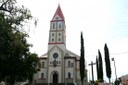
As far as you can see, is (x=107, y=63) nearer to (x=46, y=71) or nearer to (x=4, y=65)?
(x=46, y=71)

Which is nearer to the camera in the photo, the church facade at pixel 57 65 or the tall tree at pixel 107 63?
the tall tree at pixel 107 63

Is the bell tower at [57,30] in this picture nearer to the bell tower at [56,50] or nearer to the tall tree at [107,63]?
the bell tower at [56,50]

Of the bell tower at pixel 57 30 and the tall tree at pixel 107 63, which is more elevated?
the bell tower at pixel 57 30

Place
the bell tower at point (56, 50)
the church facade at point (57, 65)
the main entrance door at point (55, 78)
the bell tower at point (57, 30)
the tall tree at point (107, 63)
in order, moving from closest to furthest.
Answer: the tall tree at point (107, 63) → the church facade at point (57, 65) → the bell tower at point (56, 50) → the main entrance door at point (55, 78) → the bell tower at point (57, 30)

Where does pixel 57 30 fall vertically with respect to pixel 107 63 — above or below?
above

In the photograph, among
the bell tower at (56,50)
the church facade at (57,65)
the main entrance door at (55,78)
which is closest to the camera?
the church facade at (57,65)

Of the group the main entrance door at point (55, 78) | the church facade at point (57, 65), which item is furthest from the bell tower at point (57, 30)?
the main entrance door at point (55, 78)

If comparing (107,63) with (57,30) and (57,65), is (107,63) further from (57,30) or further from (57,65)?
(57,30)

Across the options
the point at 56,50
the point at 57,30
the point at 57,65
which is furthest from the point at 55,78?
the point at 57,30

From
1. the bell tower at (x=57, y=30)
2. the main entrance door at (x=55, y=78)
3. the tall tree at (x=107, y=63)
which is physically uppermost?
the bell tower at (x=57, y=30)

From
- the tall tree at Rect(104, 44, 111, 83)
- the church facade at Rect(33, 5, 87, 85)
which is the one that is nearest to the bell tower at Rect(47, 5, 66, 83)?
the church facade at Rect(33, 5, 87, 85)

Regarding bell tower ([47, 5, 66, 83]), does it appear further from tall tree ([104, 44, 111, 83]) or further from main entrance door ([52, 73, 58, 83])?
tall tree ([104, 44, 111, 83])

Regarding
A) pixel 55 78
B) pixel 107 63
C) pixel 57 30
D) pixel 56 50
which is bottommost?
pixel 55 78

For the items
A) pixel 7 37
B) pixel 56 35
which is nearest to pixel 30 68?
pixel 7 37
